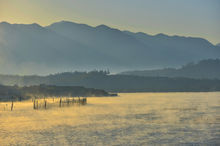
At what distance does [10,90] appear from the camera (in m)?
190

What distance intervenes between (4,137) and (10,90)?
142123 millimetres

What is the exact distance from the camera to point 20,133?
57.1 metres

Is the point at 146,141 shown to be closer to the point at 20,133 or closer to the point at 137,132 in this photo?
the point at 137,132

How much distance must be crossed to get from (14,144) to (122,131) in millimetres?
18918

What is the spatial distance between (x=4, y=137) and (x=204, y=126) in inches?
1370

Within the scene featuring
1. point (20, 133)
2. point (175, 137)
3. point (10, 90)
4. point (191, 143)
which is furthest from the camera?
point (10, 90)

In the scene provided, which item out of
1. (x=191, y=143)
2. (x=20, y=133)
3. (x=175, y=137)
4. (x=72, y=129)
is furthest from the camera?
(x=72, y=129)

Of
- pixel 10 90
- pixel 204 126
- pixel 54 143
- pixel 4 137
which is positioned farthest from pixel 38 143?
pixel 10 90

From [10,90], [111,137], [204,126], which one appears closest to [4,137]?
[111,137]

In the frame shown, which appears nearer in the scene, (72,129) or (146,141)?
(146,141)

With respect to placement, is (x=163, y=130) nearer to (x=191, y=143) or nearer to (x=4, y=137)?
(x=191, y=143)

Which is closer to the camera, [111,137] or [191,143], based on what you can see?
[191,143]

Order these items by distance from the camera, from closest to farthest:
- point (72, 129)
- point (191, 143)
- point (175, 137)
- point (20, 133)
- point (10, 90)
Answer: point (191, 143)
point (175, 137)
point (20, 133)
point (72, 129)
point (10, 90)

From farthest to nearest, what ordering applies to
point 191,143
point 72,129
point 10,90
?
1. point 10,90
2. point 72,129
3. point 191,143
